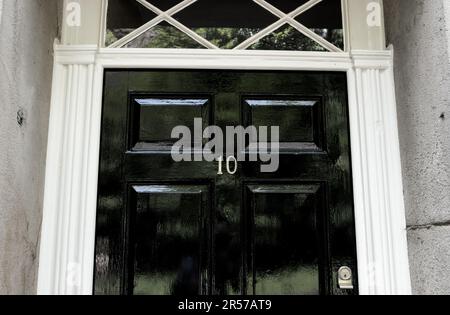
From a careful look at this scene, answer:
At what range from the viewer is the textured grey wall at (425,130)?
205 cm

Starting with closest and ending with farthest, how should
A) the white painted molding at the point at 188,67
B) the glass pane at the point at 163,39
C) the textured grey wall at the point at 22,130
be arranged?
the textured grey wall at the point at 22,130, the white painted molding at the point at 188,67, the glass pane at the point at 163,39

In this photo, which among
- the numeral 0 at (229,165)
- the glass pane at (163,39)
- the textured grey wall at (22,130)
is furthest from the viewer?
the glass pane at (163,39)

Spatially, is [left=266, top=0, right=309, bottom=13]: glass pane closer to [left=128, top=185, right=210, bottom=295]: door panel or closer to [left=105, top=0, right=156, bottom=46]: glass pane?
[left=105, top=0, right=156, bottom=46]: glass pane

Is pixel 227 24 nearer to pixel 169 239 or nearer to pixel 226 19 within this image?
pixel 226 19

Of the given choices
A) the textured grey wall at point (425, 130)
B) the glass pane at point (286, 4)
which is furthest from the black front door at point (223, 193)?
the glass pane at point (286, 4)

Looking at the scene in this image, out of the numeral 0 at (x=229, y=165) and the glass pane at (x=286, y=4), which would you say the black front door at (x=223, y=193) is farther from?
the glass pane at (x=286, y=4)

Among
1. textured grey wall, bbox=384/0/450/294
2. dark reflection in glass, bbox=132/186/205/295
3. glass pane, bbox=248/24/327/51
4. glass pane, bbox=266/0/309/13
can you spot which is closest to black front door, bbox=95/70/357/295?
Answer: dark reflection in glass, bbox=132/186/205/295

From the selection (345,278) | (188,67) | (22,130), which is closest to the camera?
(22,130)

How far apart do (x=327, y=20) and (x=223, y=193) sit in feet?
4.03

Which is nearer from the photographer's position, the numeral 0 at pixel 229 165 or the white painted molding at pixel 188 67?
the white painted molding at pixel 188 67

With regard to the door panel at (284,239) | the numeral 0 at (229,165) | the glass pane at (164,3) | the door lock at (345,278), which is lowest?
the door lock at (345,278)

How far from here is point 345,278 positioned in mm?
2424

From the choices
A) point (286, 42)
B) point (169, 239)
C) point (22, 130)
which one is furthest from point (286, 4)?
point (22, 130)

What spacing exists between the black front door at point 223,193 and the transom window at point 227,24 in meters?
0.19
